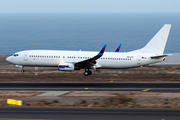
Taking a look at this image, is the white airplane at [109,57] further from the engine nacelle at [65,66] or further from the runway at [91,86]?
the runway at [91,86]

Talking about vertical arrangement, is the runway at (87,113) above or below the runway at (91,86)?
below

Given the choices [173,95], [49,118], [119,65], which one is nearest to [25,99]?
[49,118]

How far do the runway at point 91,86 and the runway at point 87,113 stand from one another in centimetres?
1062

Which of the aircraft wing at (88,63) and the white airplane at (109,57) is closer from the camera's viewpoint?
the aircraft wing at (88,63)

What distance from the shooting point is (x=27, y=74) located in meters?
47.6

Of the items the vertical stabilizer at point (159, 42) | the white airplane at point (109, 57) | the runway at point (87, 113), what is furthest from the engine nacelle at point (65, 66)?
the runway at point (87, 113)

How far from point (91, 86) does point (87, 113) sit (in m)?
14.3

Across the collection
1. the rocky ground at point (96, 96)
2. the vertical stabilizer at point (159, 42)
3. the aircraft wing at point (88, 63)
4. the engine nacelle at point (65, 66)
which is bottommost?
the rocky ground at point (96, 96)

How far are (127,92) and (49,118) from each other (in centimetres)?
1410

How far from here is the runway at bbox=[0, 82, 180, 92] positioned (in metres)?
35.5

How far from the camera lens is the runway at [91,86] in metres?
35.5

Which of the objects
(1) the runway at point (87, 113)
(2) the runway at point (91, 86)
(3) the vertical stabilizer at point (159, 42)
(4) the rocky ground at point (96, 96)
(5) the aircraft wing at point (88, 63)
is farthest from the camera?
(3) the vertical stabilizer at point (159, 42)

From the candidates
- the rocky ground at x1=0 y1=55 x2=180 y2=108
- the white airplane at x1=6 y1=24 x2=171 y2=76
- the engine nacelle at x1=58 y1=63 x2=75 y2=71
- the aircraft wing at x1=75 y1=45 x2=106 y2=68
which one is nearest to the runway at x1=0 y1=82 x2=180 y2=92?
the rocky ground at x1=0 y1=55 x2=180 y2=108

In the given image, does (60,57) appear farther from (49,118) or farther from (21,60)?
(49,118)
